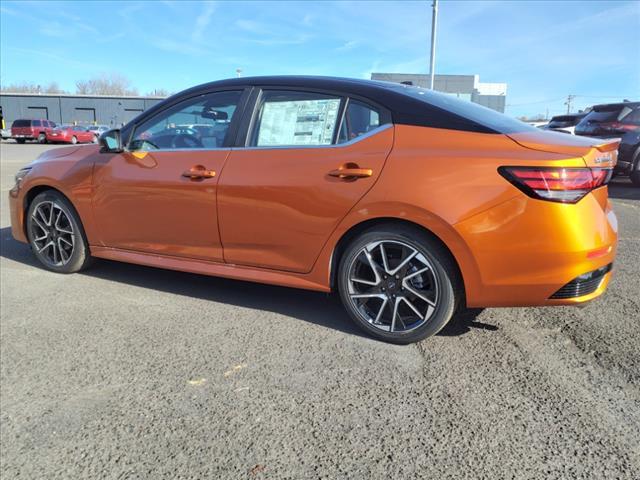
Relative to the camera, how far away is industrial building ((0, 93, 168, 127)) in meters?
52.1

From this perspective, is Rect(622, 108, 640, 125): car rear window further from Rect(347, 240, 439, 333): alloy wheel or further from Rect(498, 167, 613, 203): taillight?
Rect(347, 240, 439, 333): alloy wheel

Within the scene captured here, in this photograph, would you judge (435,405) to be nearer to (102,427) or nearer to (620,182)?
(102,427)

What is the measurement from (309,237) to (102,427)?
157cm

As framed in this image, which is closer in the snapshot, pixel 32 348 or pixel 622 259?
pixel 32 348

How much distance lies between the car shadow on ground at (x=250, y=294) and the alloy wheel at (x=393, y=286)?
0.78 ft

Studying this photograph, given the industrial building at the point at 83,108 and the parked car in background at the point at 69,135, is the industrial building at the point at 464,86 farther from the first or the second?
the industrial building at the point at 83,108

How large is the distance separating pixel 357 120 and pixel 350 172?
1.25 ft

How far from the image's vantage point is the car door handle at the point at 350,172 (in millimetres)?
2902

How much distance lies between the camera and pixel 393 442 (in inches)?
82.7

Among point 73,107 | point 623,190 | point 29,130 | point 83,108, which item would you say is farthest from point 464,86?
point 73,107

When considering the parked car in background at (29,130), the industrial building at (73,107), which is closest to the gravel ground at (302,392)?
the parked car in background at (29,130)

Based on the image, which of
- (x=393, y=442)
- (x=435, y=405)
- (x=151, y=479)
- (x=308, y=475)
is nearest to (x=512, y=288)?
(x=435, y=405)

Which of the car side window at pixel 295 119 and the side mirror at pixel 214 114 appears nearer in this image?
the car side window at pixel 295 119

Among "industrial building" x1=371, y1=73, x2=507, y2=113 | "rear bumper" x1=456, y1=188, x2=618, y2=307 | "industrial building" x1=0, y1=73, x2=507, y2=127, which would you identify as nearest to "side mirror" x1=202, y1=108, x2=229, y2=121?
"rear bumper" x1=456, y1=188, x2=618, y2=307
